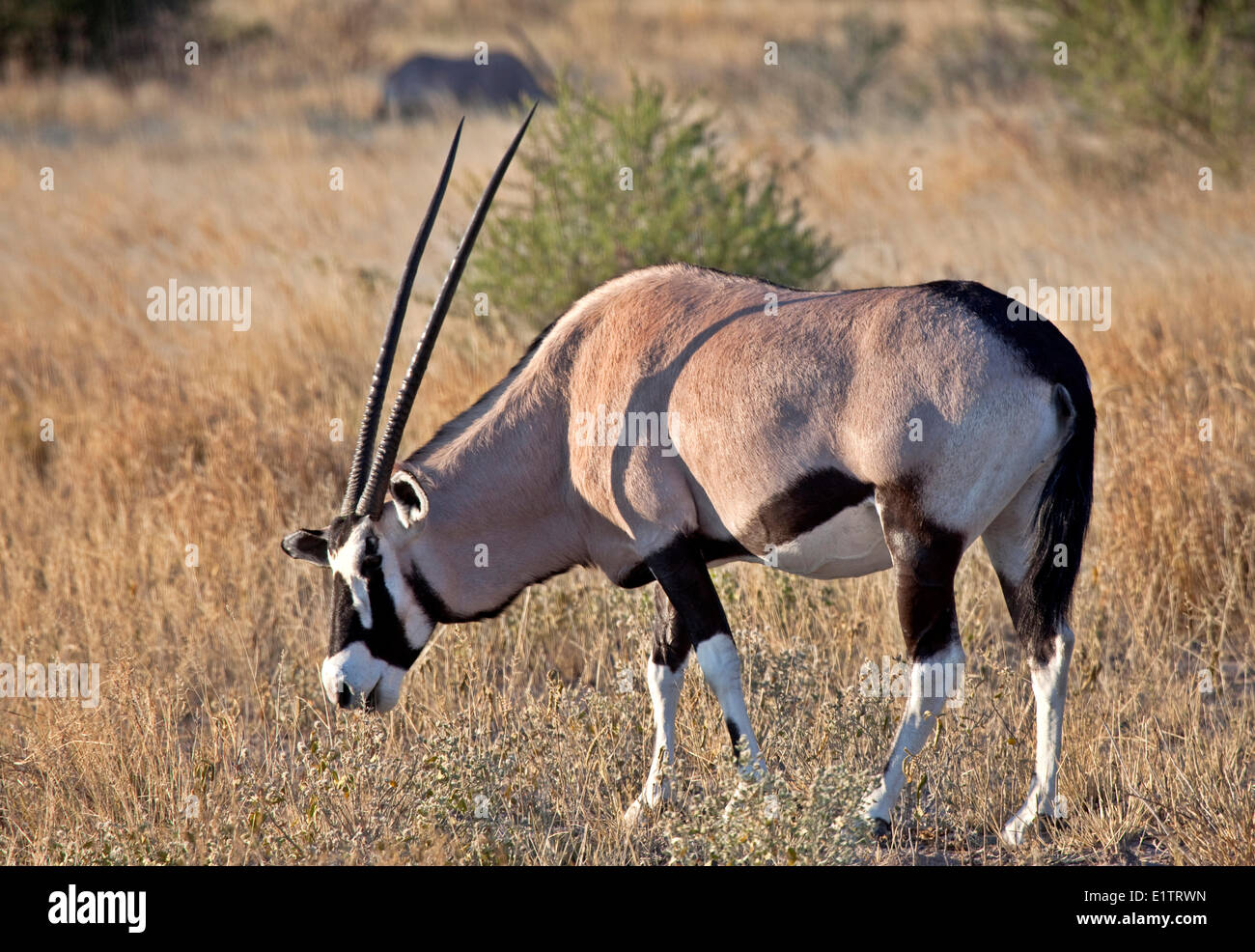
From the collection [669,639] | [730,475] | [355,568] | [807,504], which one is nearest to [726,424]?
[730,475]

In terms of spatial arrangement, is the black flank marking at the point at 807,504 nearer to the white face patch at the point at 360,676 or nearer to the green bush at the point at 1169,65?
the white face patch at the point at 360,676

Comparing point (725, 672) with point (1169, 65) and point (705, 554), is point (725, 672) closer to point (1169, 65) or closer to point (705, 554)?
point (705, 554)

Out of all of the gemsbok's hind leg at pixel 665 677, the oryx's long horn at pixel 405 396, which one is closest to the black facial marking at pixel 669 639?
the gemsbok's hind leg at pixel 665 677

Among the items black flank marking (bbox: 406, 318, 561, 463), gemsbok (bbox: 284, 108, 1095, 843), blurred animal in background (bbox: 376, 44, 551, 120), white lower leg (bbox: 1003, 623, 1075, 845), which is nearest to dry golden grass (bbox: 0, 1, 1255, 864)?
white lower leg (bbox: 1003, 623, 1075, 845)

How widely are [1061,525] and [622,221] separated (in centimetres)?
518

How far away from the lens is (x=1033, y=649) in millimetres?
4109

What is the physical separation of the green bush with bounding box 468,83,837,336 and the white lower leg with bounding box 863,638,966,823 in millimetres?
4877

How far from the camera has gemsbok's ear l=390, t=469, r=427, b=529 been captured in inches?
159

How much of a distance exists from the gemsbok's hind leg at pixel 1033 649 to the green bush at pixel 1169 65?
11.2 m

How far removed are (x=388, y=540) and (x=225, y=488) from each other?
2945 millimetres

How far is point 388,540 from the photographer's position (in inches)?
165

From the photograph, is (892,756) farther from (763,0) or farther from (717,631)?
(763,0)

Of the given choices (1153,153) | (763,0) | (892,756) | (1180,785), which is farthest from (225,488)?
(763,0)

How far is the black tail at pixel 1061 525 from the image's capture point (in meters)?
3.81
